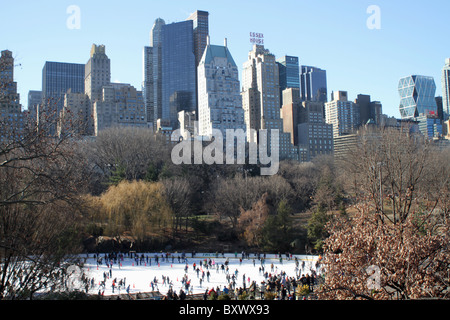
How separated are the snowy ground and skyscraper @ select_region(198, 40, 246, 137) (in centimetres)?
9414

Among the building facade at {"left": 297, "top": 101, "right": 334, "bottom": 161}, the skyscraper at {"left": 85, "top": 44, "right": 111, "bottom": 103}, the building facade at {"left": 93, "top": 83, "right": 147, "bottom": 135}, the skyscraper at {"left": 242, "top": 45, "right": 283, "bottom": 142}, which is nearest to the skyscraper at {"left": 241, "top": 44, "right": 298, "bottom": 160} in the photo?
the skyscraper at {"left": 242, "top": 45, "right": 283, "bottom": 142}

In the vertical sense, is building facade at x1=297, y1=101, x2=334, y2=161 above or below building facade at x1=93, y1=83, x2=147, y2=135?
below

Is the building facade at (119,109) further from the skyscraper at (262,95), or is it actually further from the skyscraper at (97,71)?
the skyscraper at (262,95)

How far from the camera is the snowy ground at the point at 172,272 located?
94.1 feet

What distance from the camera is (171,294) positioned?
23.5 meters

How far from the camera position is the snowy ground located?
94.1ft

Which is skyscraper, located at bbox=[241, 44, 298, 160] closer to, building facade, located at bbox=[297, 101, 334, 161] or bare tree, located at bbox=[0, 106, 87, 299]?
building facade, located at bbox=[297, 101, 334, 161]

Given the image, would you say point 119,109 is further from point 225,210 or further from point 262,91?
point 225,210

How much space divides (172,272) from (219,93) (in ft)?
360

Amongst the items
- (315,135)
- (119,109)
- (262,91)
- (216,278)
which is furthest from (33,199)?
(262,91)

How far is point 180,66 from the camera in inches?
7785

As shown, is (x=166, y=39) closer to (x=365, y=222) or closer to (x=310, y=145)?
(x=310, y=145)
